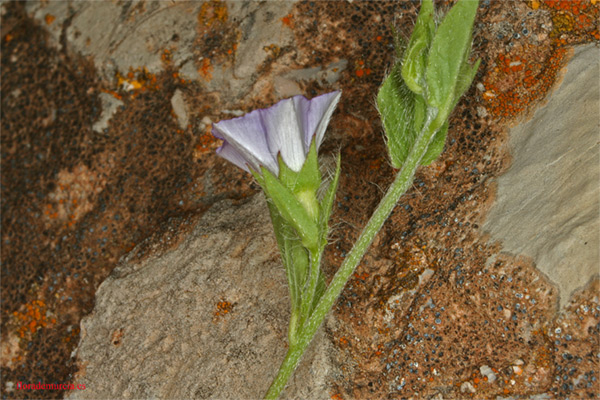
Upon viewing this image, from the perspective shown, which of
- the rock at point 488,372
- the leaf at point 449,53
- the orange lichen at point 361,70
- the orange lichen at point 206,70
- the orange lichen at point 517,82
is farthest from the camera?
the orange lichen at point 206,70

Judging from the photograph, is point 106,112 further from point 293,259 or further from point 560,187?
point 560,187

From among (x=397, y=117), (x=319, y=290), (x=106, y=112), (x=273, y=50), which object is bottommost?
(x=319, y=290)

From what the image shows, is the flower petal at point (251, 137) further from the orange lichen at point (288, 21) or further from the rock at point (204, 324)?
the orange lichen at point (288, 21)

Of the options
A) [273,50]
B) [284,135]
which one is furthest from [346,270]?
[273,50]

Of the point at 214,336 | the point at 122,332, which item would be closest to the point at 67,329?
the point at 122,332

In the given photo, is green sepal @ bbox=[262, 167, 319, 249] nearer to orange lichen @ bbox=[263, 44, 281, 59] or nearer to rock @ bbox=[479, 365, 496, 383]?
rock @ bbox=[479, 365, 496, 383]

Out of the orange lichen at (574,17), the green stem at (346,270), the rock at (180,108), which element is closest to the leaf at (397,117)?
the green stem at (346,270)
